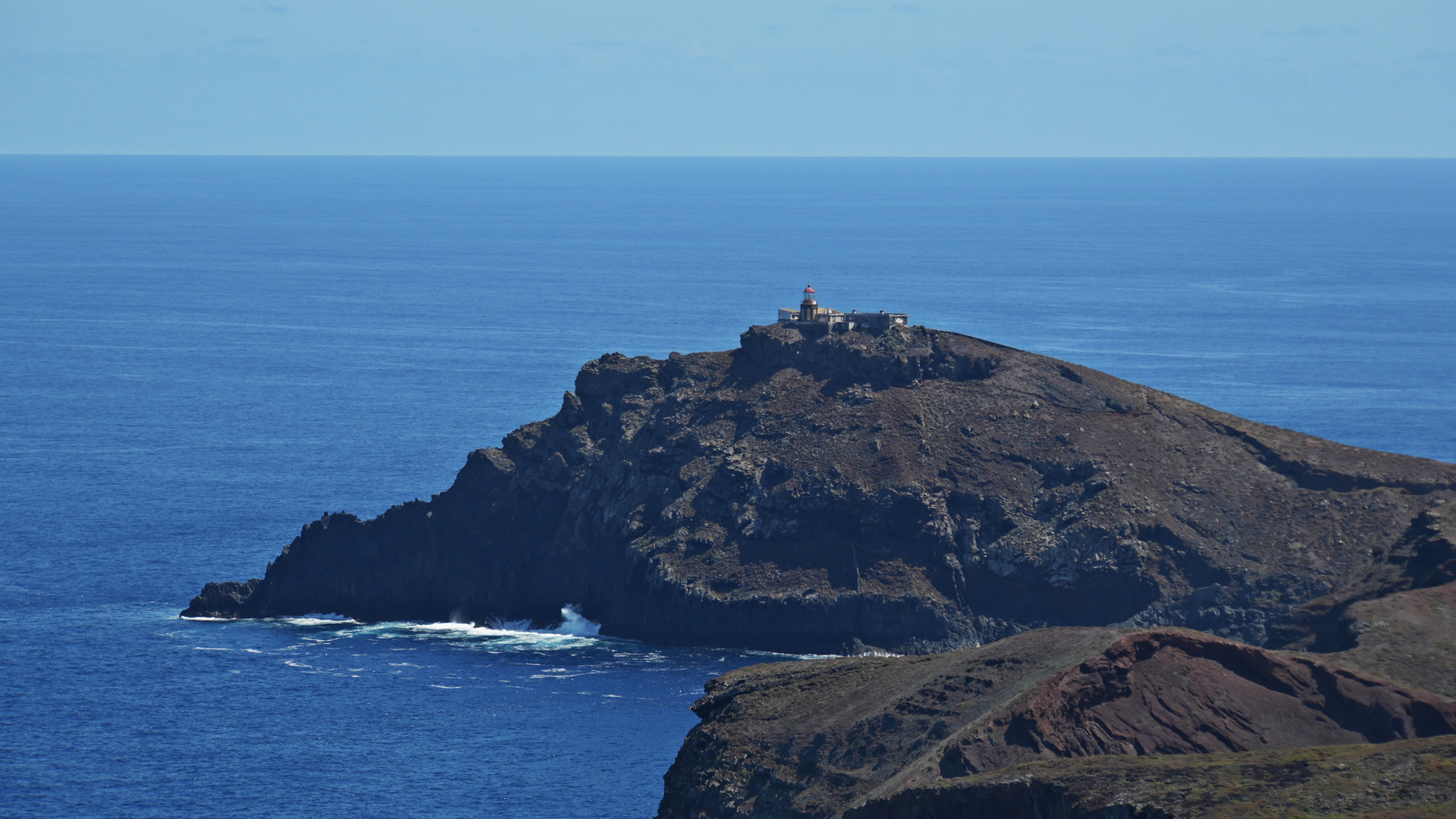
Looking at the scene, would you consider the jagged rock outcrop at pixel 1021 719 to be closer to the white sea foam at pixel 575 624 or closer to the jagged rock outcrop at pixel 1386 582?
the jagged rock outcrop at pixel 1386 582

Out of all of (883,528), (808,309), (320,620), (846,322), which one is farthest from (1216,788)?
(808,309)

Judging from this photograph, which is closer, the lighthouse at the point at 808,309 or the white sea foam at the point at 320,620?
the white sea foam at the point at 320,620

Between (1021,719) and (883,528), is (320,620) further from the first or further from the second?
(1021,719)

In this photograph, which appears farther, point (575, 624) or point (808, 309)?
point (808, 309)

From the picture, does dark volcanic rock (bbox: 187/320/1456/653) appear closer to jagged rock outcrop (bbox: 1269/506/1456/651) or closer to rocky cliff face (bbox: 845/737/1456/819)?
jagged rock outcrop (bbox: 1269/506/1456/651)

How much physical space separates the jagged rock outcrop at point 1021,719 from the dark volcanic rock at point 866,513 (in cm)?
3568

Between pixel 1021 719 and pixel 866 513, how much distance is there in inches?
2143

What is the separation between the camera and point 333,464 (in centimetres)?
16662

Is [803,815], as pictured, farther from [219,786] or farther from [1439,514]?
[1439,514]

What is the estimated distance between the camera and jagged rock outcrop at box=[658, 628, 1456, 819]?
7131cm

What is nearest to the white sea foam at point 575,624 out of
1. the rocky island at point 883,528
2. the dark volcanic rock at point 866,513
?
the dark volcanic rock at point 866,513

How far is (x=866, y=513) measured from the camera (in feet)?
411

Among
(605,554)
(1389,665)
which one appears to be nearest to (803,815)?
(1389,665)

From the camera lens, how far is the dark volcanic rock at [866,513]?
395 ft
